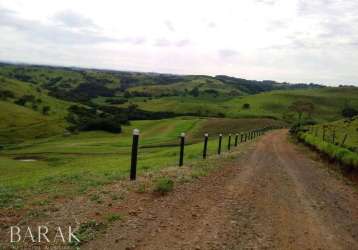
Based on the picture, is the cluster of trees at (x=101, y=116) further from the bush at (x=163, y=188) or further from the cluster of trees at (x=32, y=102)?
the bush at (x=163, y=188)

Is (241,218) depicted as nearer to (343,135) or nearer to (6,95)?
(343,135)

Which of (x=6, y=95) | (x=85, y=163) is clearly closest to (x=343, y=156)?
(x=85, y=163)

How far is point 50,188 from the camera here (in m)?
11.2

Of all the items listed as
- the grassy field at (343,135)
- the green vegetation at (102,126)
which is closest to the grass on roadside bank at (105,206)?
the green vegetation at (102,126)

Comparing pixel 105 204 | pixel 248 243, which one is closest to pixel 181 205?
pixel 105 204

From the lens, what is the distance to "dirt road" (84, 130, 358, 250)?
24.0 feet

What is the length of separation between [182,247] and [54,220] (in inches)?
103

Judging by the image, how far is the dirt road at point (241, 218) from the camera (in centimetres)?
730

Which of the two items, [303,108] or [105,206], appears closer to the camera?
[105,206]

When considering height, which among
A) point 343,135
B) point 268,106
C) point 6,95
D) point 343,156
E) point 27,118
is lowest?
point 27,118

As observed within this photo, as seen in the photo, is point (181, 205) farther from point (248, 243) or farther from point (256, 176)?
point (256, 176)

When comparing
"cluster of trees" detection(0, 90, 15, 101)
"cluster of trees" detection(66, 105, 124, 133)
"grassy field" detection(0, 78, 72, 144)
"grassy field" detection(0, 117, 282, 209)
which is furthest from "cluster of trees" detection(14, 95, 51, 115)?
"grassy field" detection(0, 117, 282, 209)

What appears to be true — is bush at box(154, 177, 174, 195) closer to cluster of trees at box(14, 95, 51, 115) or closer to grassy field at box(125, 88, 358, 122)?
grassy field at box(125, 88, 358, 122)

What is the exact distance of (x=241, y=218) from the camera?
29.6ft
